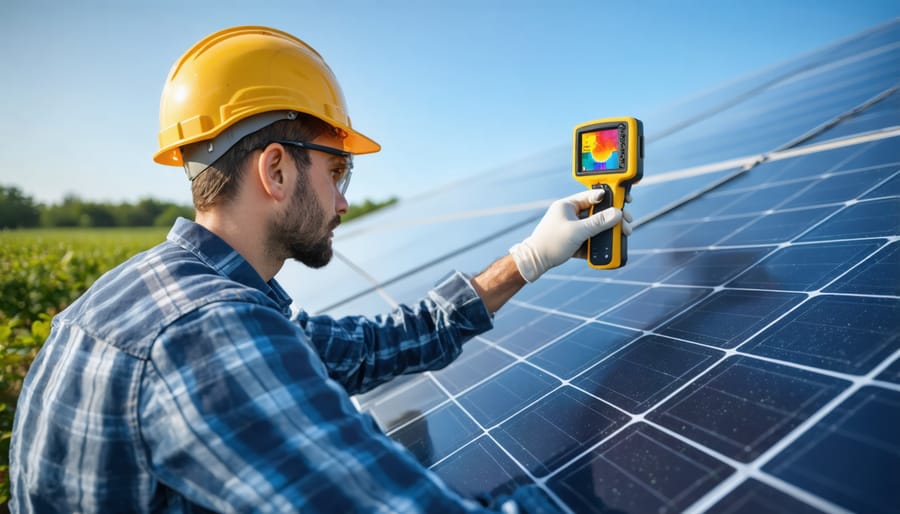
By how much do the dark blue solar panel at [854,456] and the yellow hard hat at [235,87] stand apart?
6.64 feet

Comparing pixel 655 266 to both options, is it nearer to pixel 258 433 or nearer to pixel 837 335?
pixel 837 335

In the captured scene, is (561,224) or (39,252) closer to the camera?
(561,224)

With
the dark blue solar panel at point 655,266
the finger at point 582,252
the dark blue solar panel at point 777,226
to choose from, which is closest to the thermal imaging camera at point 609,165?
the finger at point 582,252

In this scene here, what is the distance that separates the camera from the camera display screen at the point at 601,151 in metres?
2.11

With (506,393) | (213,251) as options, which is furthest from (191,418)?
(506,393)

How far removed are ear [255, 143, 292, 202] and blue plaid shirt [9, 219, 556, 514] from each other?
46cm

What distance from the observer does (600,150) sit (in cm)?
218

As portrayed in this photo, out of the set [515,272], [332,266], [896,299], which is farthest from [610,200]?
[332,266]

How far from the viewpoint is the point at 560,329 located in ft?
7.36

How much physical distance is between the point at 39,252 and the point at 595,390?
36.7 ft

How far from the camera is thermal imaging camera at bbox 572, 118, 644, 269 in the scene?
2068 millimetres

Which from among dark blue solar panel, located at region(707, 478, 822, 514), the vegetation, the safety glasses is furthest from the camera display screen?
the vegetation

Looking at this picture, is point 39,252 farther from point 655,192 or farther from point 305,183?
point 655,192

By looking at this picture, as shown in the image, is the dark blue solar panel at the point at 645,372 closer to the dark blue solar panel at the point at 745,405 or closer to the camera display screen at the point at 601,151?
the dark blue solar panel at the point at 745,405
